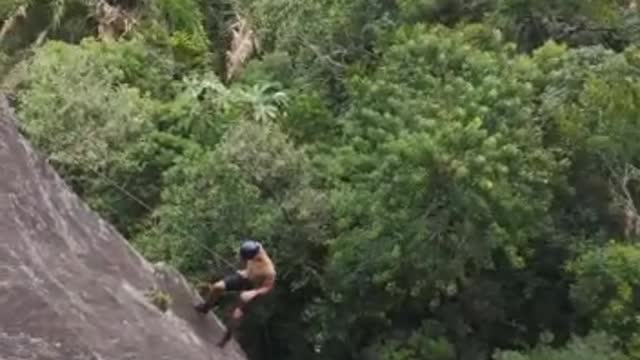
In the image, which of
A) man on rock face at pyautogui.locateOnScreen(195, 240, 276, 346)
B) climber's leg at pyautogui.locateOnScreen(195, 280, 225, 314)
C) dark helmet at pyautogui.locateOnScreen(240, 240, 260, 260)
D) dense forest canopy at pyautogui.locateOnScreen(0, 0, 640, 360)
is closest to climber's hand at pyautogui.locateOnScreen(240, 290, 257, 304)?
man on rock face at pyautogui.locateOnScreen(195, 240, 276, 346)

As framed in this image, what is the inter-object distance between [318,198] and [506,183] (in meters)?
2.99

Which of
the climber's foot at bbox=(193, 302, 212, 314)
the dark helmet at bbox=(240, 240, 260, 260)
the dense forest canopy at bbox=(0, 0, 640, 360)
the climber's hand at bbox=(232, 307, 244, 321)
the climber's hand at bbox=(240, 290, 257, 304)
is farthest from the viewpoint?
the dense forest canopy at bbox=(0, 0, 640, 360)

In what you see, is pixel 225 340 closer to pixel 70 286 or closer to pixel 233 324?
pixel 233 324

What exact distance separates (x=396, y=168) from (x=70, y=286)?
600 cm

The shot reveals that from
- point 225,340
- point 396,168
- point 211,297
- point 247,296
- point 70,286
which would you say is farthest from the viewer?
point 396,168

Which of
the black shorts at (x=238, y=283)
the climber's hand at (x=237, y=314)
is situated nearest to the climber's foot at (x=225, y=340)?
the climber's hand at (x=237, y=314)

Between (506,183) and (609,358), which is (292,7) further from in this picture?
(609,358)

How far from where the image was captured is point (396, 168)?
1716 cm

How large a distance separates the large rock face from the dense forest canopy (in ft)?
12.3

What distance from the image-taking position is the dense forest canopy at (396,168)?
17234 mm

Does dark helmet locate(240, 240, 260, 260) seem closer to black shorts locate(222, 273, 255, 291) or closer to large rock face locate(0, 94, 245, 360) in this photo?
black shorts locate(222, 273, 255, 291)

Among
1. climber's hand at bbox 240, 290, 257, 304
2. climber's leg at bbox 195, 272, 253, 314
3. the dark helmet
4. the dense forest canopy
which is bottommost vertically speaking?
the dense forest canopy

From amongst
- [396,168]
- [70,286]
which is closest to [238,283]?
[70,286]

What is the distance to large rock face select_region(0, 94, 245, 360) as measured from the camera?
1163 centimetres
